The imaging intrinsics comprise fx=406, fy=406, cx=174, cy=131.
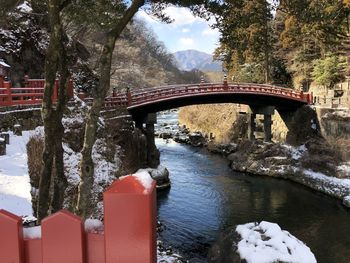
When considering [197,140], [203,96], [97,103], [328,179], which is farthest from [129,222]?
[197,140]

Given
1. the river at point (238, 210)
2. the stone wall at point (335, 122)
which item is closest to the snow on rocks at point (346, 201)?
the river at point (238, 210)

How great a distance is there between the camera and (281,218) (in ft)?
69.3

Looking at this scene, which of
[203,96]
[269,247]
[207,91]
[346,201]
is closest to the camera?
[269,247]

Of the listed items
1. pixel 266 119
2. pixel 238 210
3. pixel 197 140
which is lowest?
pixel 238 210

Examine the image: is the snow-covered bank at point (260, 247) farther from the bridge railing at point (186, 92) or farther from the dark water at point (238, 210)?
the bridge railing at point (186, 92)

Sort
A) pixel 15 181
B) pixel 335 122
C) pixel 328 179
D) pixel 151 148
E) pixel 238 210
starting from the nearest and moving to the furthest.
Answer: pixel 15 181 < pixel 238 210 < pixel 328 179 < pixel 151 148 < pixel 335 122

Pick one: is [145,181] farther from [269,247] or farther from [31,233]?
[269,247]

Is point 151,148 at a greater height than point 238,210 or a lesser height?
greater

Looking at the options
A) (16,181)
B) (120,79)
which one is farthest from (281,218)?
(120,79)

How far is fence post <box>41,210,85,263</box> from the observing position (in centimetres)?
174

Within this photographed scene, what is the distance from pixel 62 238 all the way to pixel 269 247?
30.6 ft

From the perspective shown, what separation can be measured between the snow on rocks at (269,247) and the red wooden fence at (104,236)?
8737 mm

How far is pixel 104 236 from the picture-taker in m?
1.74

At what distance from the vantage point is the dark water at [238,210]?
17547 mm
